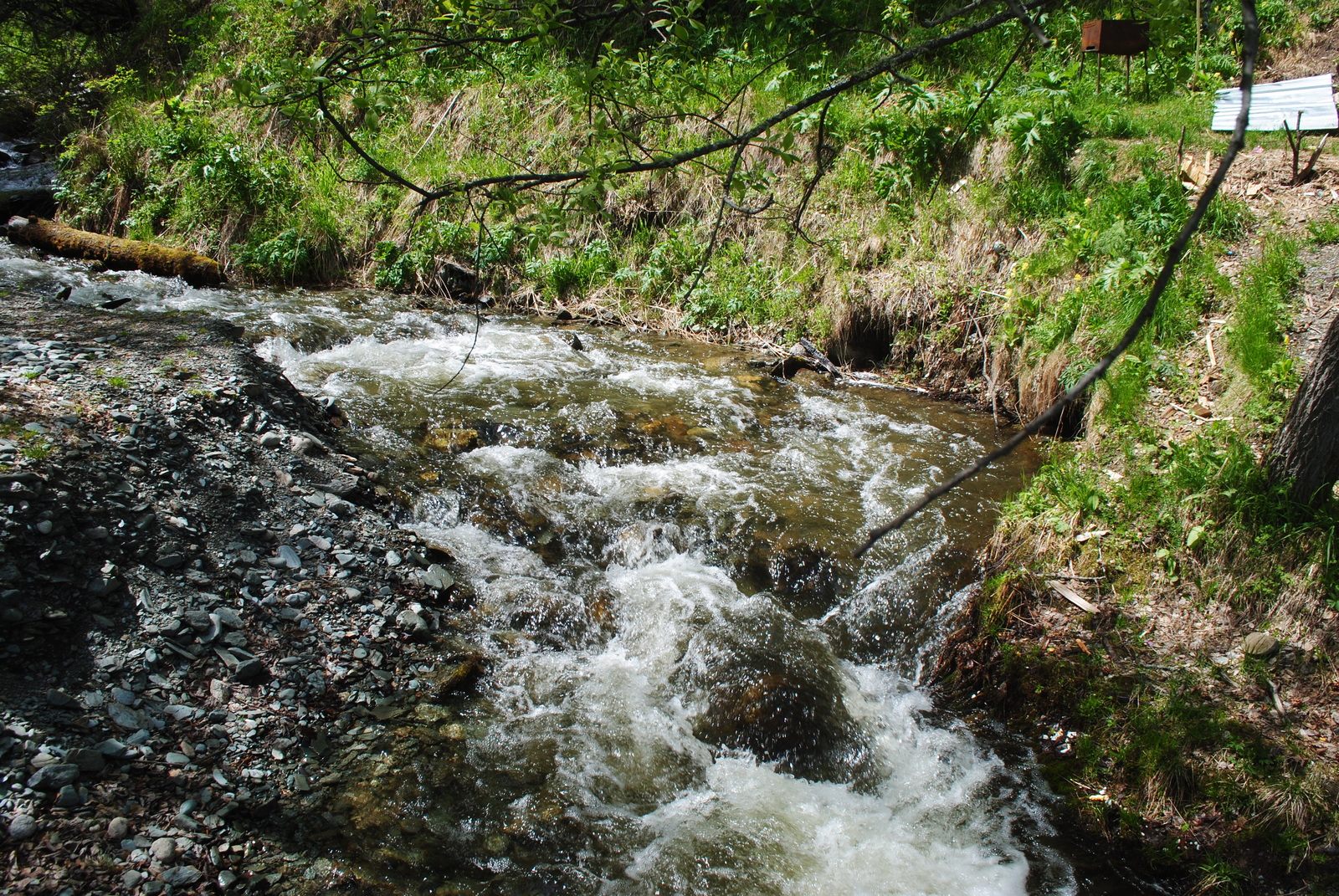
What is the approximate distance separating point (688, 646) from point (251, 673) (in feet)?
7.71

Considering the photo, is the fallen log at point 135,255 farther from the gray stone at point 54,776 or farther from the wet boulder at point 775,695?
the wet boulder at point 775,695

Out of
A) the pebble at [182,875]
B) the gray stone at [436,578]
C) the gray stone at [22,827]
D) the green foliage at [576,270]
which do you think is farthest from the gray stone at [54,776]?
the green foliage at [576,270]

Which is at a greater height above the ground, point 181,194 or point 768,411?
point 181,194

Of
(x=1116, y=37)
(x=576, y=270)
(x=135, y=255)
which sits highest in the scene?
(x=1116, y=37)

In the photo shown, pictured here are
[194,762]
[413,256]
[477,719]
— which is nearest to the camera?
[194,762]

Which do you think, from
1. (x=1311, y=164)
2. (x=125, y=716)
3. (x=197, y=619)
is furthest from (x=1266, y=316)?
(x=125, y=716)

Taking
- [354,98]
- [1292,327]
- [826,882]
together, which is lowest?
[826,882]

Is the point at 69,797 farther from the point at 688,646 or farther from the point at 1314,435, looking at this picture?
the point at 1314,435

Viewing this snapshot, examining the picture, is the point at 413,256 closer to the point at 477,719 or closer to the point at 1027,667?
the point at 477,719

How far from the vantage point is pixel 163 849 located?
280 cm

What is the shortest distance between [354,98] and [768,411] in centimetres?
566

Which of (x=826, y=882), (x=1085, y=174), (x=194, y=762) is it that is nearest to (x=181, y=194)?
(x=194, y=762)

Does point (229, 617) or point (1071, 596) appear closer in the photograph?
point (229, 617)

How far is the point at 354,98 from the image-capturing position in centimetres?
253
